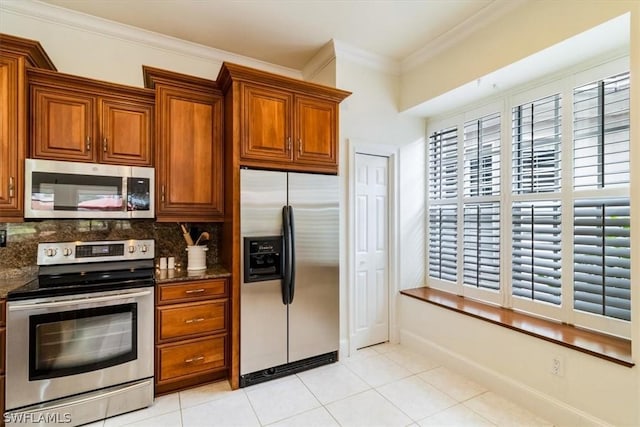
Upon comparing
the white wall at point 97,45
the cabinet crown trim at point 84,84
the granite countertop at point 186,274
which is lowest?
the granite countertop at point 186,274

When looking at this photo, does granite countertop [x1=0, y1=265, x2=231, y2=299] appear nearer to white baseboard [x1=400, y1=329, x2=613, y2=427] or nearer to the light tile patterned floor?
the light tile patterned floor

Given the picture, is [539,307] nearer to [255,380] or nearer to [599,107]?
[599,107]

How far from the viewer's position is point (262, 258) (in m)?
2.52

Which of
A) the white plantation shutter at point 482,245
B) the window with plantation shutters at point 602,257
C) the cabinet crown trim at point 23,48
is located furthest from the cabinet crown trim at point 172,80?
the window with plantation shutters at point 602,257

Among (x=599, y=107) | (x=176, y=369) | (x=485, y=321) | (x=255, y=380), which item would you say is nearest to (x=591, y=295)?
(x=485, y=321)

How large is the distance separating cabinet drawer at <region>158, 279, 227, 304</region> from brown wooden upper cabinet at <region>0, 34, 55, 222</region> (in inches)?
43.0

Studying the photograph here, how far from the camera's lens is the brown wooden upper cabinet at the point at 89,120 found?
7.30 feet

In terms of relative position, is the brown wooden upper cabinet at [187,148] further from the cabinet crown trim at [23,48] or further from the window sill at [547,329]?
the window sill at [547,329]

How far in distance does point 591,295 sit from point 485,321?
742 millimetres

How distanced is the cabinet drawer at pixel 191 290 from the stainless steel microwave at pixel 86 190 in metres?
0.63

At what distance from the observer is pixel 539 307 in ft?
8.24

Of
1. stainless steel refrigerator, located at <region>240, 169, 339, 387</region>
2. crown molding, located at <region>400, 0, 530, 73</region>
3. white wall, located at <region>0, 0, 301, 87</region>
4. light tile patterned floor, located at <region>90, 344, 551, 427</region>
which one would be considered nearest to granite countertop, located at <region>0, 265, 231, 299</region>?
stainless steel refrigerator, located at <region>240, 169, 339, 387</region>

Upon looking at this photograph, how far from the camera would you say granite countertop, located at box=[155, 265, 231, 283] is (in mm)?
2361

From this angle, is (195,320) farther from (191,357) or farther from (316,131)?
(316,131)
